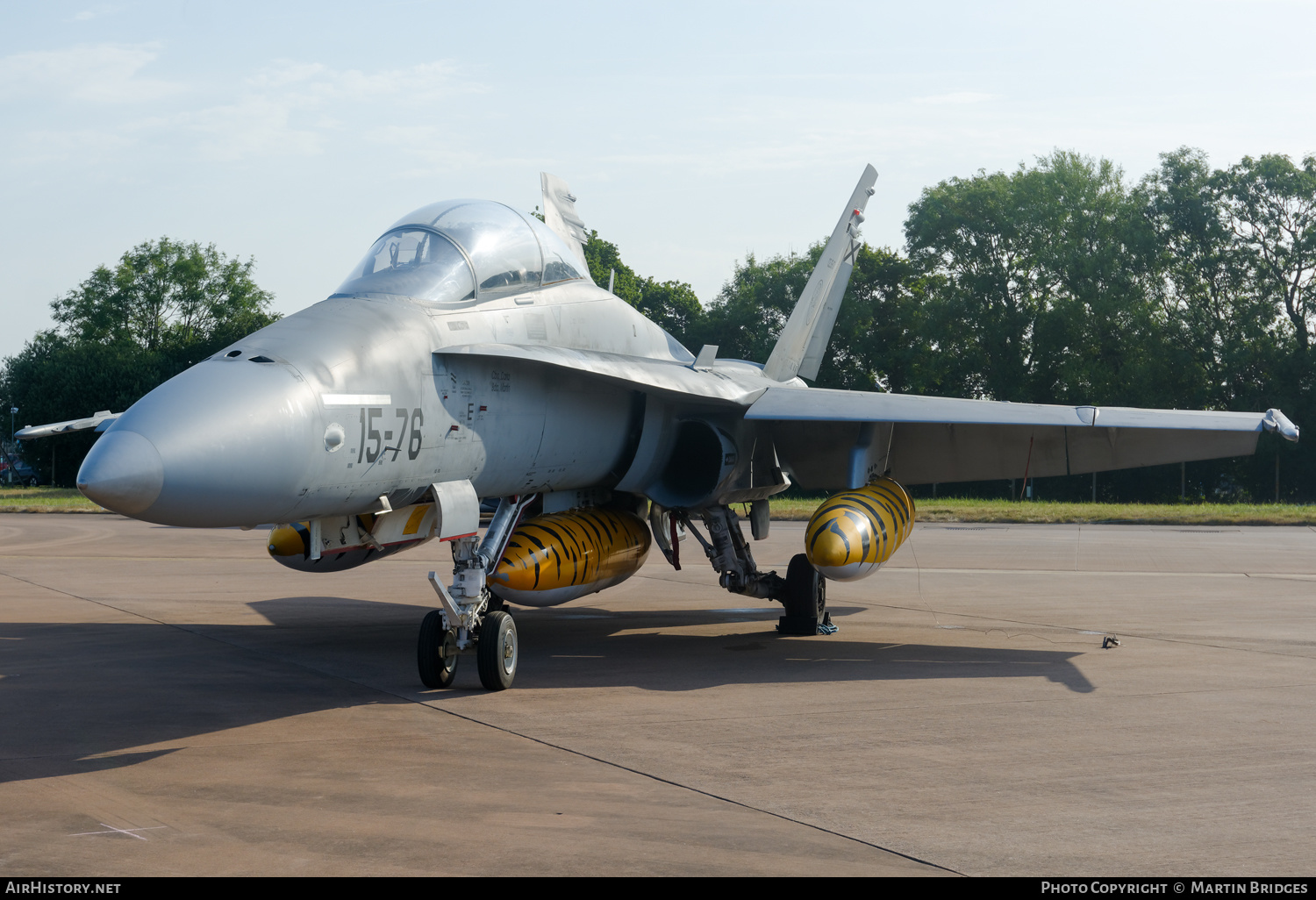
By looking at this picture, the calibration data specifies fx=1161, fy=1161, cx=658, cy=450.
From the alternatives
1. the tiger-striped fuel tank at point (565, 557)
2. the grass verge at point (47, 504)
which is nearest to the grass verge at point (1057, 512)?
the grass verge at point (47, 504)

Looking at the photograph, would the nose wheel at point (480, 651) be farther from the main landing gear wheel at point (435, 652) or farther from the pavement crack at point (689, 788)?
the pavement crack at point (689, 788)

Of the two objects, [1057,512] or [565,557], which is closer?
[565,557]

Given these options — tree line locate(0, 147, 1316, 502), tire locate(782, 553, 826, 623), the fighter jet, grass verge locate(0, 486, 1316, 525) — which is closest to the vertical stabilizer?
the fighter jet

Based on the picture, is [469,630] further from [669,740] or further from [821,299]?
[821,299]

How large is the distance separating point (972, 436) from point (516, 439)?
5686mm

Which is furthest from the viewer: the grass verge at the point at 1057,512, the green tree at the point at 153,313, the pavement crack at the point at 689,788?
the green tree at the point at 153,313

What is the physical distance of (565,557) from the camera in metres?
9.07

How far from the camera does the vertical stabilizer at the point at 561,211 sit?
1176 centimetres

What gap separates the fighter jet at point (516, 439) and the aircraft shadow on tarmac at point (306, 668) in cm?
72

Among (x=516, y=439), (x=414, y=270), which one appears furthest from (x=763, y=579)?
(x=414, y=270)

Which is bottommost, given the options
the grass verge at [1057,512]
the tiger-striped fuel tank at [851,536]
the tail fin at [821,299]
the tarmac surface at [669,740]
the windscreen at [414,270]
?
the tarmac surface at [669,740]

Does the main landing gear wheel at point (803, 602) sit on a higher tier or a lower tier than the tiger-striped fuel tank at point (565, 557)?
→ lower

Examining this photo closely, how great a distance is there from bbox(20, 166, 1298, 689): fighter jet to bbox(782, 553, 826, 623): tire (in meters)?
0.02

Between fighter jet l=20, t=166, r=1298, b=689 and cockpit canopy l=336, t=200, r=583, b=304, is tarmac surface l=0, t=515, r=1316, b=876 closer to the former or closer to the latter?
fighter jet l=20, t=166, r=1298, b=689
